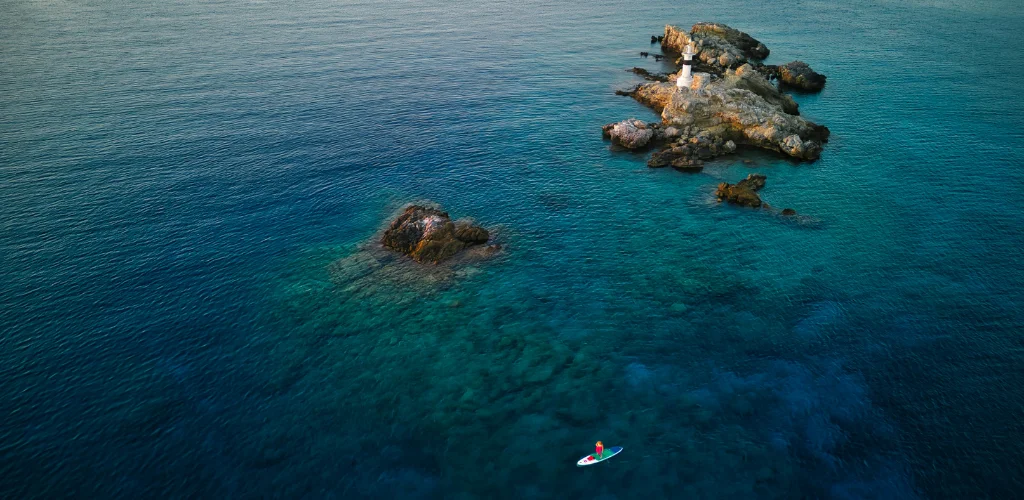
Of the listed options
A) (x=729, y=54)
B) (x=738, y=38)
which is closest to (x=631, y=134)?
(x=729, y=54)

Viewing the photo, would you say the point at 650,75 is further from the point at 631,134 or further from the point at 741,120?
the point at 631,134

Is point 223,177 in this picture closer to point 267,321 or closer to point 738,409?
point 267,321

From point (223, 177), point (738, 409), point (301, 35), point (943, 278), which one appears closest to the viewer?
point (738, 409)

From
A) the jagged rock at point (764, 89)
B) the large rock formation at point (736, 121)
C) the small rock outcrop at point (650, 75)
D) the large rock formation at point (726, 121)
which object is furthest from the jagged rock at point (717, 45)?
the large rock formation at point (736, 121)

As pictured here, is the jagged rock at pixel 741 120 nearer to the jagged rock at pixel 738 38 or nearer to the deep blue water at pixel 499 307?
the deep blue water at pixel 499 307

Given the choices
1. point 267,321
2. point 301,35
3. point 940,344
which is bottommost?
point 940,344

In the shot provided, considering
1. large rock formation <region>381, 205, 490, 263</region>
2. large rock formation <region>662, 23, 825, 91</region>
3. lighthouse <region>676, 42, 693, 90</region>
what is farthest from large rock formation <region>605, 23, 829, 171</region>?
large rock formation <region>381, 205, 490, 263</region>

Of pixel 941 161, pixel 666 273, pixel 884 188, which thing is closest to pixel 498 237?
pixel 666 273
